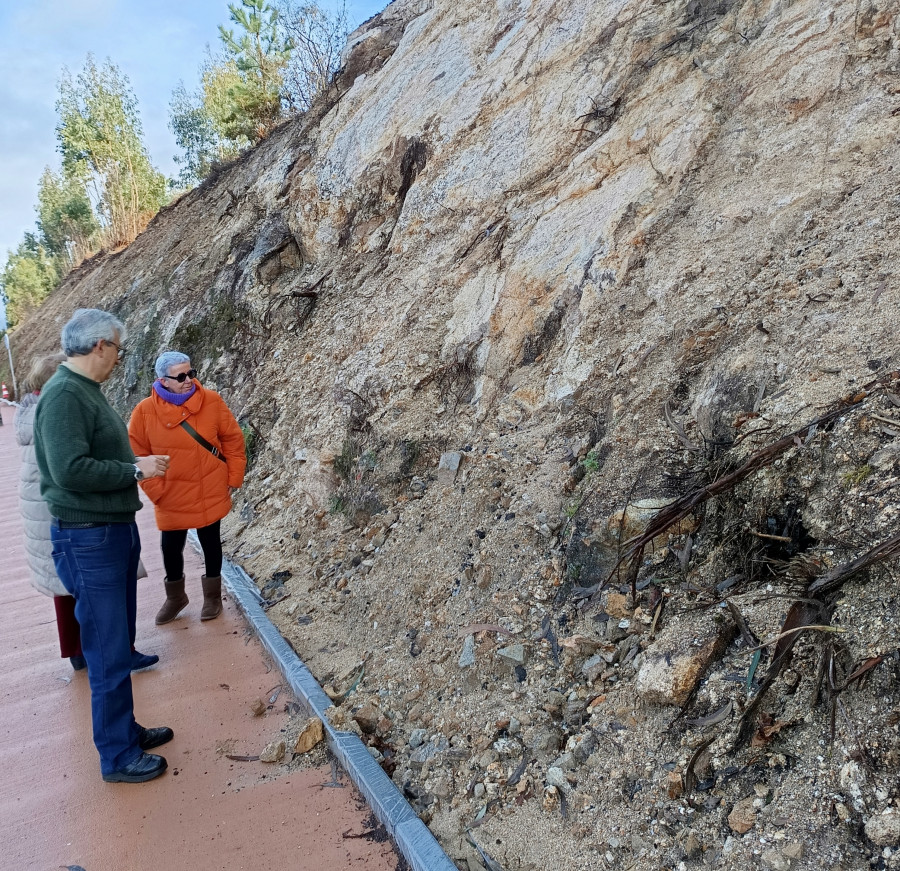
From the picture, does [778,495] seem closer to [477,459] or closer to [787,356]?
[787,356]

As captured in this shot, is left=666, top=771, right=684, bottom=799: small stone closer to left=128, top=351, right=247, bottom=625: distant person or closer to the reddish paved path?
the reddish paved path

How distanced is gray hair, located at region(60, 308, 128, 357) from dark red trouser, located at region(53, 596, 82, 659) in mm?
1728

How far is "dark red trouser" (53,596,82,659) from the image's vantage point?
3961 mm

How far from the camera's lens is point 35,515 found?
3766mm

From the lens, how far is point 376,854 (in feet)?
8.68

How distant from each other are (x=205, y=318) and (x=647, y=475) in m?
8.05

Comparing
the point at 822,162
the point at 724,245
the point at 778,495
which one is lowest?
the point at 778,495

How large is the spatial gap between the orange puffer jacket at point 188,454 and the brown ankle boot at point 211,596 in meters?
0.45

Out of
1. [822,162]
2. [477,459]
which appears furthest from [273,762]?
[822,162]

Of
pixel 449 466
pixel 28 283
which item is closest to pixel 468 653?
pixel 449 466

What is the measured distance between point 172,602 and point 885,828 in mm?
4304

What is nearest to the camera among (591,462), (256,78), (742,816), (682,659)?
(742,816)

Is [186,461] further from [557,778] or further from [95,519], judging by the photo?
[557,778]

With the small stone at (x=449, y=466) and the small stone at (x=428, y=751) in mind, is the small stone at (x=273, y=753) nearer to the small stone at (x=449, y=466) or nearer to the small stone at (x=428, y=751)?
the small stone at (x=428, y=751)
